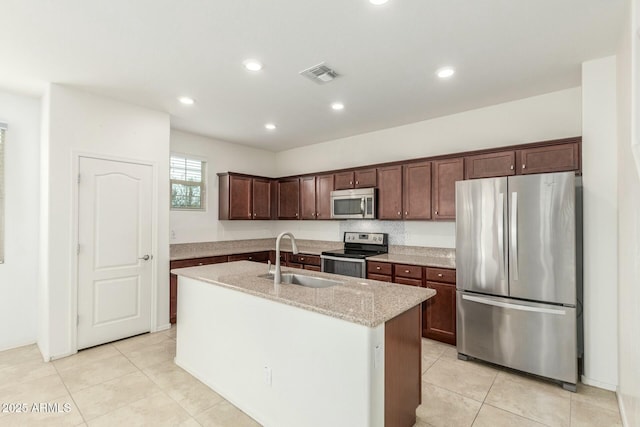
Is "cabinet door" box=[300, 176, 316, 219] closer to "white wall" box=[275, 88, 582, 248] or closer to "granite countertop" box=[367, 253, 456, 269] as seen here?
"white wall" box=[275, 88, 582, 248]

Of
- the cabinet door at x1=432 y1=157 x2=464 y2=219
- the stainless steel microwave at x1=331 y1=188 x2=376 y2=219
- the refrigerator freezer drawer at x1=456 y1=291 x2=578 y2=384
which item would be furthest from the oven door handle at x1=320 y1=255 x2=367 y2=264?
the refrigerator freezer drawer at x1=456 y1=291 x2=578 y2=384

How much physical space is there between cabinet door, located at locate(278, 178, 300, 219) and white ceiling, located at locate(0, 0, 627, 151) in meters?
1.91

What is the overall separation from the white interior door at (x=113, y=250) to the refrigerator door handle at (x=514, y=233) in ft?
13.1

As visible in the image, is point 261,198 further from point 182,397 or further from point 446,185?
point 182,397

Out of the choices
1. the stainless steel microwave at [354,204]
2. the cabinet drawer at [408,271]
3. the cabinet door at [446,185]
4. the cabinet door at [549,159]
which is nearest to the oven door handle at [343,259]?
the cabinet drawer at [408,271]

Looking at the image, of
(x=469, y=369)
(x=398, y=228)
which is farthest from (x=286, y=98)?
(x=469, y=369)

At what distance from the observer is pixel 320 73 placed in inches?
A: 114

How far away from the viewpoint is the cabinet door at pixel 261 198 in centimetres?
545

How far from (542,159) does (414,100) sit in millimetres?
1444

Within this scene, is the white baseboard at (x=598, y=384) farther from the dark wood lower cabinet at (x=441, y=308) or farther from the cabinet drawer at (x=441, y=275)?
the cabinet drawer at (x=441, y=275)

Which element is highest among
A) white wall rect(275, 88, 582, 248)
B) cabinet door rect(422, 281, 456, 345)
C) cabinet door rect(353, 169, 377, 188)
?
white wall rect(275, 88, 582, 248)

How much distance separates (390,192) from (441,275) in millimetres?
1335

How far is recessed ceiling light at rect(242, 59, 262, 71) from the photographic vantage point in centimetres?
268

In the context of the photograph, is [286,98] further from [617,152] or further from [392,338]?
[617,152]
